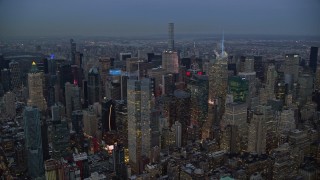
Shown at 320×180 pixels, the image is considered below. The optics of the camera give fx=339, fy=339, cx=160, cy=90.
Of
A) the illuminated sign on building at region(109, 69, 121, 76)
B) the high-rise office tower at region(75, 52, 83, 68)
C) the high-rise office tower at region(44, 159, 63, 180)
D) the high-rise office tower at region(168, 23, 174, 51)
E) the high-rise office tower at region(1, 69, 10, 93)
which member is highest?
the high-rise office tower at region(168, 23, 174, 51)

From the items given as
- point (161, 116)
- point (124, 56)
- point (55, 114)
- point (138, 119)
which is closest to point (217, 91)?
point (161, 116)

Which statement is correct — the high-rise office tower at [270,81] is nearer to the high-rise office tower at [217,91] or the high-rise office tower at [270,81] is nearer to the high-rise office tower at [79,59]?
the high-rise office tower at [217,91]

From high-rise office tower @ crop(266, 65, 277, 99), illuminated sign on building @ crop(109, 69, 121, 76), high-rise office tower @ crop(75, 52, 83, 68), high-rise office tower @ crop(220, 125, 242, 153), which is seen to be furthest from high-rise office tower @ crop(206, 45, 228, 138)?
high-rise office tower @ crop(75, 52, 83, 68)

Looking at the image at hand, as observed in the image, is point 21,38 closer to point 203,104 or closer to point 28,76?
point 28,76

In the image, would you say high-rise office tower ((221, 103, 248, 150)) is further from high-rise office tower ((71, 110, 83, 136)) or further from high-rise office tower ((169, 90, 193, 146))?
high-rise office tower ((71, 110, 83, 136))

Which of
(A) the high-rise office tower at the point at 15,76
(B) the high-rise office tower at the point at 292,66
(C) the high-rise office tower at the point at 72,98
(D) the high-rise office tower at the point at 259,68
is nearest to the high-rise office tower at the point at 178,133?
(D) the high-rise office tower at the point at 259,68

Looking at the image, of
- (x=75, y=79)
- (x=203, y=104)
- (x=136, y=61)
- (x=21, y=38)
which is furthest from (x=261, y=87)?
(x=21, y=38)
